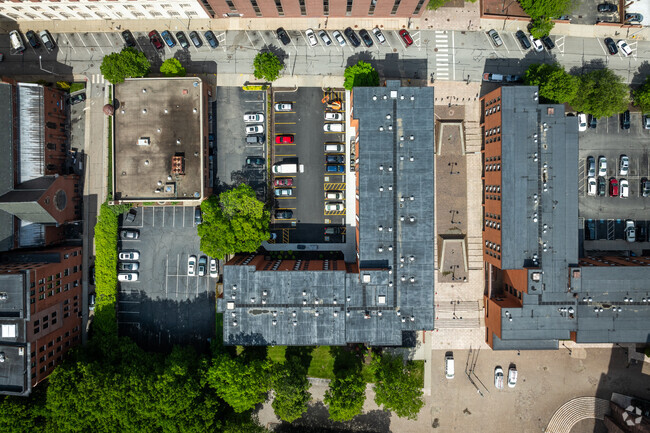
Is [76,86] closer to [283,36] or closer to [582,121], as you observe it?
[283,36]

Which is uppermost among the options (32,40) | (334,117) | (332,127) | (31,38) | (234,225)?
(31,38)

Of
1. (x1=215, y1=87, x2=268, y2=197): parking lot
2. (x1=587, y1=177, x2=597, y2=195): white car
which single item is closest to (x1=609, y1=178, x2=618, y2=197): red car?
(x1=587, y1=177, x2=597, y2=195): white car

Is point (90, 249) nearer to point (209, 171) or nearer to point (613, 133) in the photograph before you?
point (209, 171)

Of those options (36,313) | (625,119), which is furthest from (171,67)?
(625,119)

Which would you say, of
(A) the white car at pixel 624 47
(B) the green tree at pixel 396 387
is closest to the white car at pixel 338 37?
(A) the white car at pixel 624 47

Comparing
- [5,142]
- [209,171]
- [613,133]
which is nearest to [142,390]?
[209,171]
